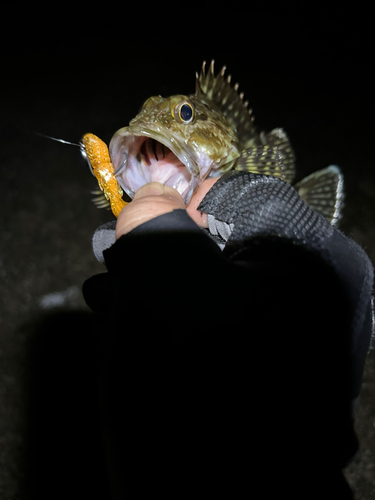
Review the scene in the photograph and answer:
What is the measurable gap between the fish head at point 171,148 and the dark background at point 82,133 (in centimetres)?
45

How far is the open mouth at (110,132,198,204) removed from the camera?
1140 mm

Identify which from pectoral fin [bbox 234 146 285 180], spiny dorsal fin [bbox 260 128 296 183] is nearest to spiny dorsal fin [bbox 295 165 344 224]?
spiny dorsal fin [bbox 260 128 296 183]

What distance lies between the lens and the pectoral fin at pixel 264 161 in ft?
4.58

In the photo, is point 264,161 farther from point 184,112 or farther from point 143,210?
point 143,210

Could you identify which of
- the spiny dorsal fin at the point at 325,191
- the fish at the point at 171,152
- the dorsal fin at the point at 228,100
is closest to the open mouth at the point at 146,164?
the fish at the point at 171,152

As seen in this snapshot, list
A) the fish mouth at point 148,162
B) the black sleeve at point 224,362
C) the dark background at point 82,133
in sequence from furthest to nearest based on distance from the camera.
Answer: the dark background at point 82,133
the fish mouth at point 148,162
the black sleeve at point 224,362

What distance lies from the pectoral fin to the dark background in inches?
33.7

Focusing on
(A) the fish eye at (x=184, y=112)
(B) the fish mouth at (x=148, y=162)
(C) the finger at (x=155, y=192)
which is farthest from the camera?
(A) the fish eye at (x=184, y=112)

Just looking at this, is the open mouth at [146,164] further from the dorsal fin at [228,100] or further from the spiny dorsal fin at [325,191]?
the spiny dorsal fin at [325,191]

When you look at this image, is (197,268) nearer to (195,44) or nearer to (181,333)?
(181,333)

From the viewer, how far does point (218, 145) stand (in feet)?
4.33

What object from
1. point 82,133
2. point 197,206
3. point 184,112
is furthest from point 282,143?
point 82,133

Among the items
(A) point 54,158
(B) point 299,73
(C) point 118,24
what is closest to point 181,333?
(A) point 54,158

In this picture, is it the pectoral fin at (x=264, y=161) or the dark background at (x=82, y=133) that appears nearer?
the pectoral fin at (x=264, y=161)
